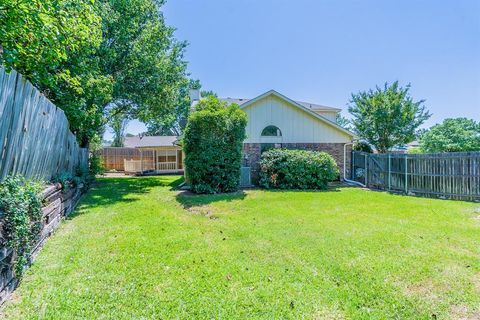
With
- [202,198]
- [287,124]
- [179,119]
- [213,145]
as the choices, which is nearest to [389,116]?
[287,124]

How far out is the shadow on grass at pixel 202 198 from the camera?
31.2ft

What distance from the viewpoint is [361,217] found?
287 inches

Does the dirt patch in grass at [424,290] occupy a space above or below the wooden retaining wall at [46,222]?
below

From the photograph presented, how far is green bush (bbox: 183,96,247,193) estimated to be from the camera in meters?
11.3

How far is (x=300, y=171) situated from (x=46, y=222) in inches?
407

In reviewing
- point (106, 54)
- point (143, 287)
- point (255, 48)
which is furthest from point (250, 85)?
point (143, 287)

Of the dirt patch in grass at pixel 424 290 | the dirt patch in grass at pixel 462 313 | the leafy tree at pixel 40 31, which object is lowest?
the dirt patch in grass at pixel 462 313

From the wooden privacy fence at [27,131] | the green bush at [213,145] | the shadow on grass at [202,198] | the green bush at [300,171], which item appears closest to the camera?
the wooden privacy fence at [27,131]

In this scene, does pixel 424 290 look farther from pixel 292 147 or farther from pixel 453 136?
pixel 453 136

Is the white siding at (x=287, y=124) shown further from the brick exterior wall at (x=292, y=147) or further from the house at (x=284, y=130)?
the brick exterior wall at (x=292, y=147)

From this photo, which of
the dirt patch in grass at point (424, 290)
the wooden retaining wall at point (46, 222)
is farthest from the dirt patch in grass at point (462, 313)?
the wooden retaining wall at point (46, 222)

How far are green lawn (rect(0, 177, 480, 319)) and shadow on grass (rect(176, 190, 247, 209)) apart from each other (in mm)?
1963

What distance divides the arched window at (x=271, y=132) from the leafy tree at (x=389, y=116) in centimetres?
1036

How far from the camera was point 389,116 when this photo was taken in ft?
66.4
